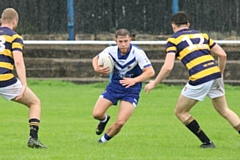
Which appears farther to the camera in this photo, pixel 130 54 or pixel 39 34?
pixel 39 34

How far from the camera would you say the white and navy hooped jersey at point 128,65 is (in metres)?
9.79

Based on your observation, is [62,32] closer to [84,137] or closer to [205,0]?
[205,0]

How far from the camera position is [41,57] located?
65.5 ft

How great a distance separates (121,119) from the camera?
9.73 meters

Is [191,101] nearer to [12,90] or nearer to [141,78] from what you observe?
[141,78]

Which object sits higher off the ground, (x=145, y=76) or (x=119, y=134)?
(x=145, y=76)

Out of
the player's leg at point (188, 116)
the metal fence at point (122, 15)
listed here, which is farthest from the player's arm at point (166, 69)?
the metal fence at point (122, 15)

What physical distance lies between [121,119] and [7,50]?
182cm

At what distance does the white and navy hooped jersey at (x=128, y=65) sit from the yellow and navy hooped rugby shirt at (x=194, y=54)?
71cm

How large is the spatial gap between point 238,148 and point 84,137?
2347 millimetres

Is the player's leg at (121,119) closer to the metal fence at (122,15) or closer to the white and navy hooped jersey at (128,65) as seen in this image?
the white and navy hooped jersey at (128,65)

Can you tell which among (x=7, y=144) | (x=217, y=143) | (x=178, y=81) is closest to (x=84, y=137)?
(x=7, y=144)

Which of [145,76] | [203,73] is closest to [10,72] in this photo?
[145,76]

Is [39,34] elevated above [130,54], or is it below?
below
